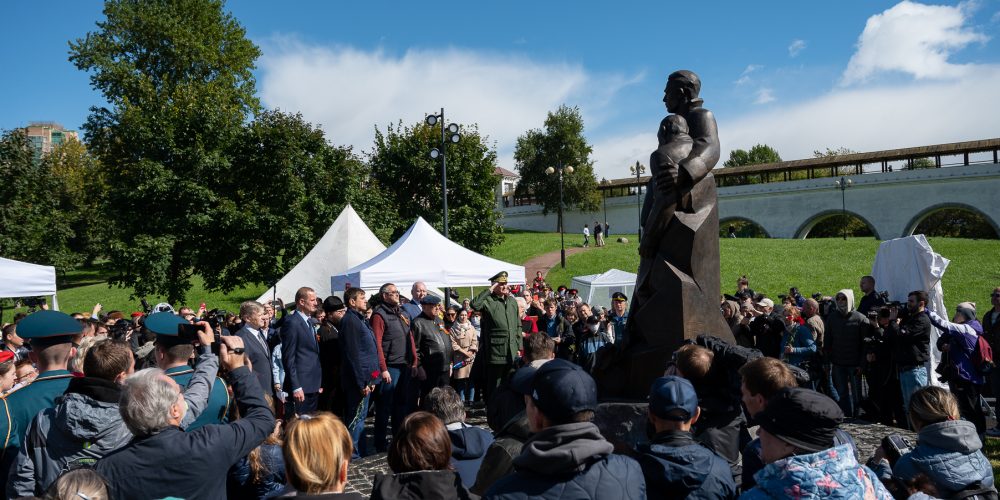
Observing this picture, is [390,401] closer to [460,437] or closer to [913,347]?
[460,437]

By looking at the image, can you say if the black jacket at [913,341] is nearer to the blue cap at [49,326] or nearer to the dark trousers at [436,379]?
the dark trousers at [436,379]

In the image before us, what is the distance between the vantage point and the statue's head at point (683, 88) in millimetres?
6363

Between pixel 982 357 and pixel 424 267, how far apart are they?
26.5 feet

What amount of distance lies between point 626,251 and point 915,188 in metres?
24.2

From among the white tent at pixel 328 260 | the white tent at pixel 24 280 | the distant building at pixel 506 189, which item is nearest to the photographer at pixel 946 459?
the white tent at pixel 24 280

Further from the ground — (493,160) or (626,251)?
(493,160)

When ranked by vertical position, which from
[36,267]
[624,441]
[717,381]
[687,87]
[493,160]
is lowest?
[624,441]

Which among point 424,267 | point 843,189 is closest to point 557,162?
point 843,189

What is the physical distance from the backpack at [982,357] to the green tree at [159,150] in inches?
796

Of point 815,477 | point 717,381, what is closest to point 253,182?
point 717,381

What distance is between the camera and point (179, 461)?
8.74ft

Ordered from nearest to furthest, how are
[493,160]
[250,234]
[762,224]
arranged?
[250,234], [493,160], [762,224]

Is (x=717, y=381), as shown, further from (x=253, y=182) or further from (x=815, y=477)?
(x=253, y=182)

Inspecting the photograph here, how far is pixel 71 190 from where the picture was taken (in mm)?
45312
